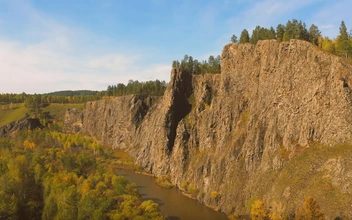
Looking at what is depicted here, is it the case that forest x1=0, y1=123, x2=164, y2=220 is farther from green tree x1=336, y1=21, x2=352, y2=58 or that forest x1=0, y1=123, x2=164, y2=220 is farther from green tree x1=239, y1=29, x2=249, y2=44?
green tree x1=239, y1=29, x2=249, y2=44

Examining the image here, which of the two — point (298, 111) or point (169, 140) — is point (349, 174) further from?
point (169, 140)

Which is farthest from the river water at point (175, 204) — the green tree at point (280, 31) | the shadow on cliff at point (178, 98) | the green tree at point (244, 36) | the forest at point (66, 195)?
the green tree at point (280, 31)

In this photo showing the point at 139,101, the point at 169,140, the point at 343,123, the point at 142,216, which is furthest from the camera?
the point at 139,101

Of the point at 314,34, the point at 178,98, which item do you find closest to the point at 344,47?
the point at 314,34

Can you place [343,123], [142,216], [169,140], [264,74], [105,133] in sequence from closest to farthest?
1. [142,216]
2. [343,123]
3. [264,74]
4. [169,140]
5. [105,133]

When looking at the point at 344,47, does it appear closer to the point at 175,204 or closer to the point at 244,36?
the point at 244,36

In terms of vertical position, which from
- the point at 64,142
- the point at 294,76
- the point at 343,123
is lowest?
the point at 64,142

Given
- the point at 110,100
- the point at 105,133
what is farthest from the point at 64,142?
the point at 110,100

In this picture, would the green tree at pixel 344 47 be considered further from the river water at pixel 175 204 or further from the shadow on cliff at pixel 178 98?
the shadow on cliff at pixel 178 98
